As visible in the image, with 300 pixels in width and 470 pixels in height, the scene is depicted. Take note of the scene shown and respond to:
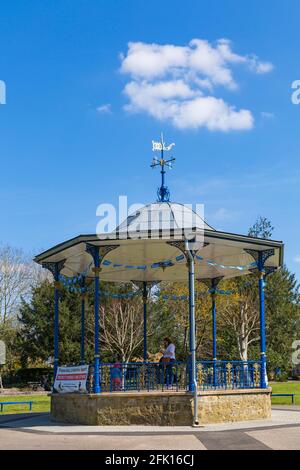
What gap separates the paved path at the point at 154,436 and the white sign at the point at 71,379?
1.09m

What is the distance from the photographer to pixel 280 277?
171ft

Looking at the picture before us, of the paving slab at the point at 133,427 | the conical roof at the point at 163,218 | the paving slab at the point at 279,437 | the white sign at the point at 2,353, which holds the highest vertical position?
the conical roof at the point at 163,218

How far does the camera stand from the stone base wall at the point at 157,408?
1602 cm

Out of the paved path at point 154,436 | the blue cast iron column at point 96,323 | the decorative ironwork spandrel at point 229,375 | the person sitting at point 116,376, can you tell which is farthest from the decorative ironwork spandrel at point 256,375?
the blue cast iron column at point 96,323

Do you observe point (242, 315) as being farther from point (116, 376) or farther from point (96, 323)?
point (96, 323)

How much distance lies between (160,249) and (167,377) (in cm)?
471

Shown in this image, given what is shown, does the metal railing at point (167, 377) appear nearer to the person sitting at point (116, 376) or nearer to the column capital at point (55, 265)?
the person sitting at point (116, 376)

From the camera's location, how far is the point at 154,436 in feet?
45.2

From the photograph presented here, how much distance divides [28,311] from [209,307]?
14749mm

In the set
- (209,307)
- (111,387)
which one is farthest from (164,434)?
(209,307)

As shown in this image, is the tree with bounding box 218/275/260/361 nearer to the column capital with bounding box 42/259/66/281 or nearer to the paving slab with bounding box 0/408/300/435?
the column capital with bounding box 42/259/66/281

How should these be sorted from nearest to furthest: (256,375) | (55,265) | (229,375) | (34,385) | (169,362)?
(169,362) → (229,375) → (256,375) → (55,265) → (34,385)

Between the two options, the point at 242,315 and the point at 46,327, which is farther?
the point at 46,327

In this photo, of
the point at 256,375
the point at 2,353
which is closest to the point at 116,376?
the point at 256,375
